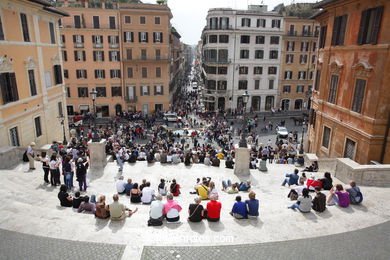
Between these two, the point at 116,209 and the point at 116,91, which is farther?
the point at 116,91

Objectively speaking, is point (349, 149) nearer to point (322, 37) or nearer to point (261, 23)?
point (322, 37)

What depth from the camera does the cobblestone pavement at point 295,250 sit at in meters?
7.58

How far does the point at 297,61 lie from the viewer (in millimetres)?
49469

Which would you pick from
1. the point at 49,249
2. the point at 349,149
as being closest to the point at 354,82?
the point at 349,149

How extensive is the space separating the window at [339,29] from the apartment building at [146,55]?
2834cm

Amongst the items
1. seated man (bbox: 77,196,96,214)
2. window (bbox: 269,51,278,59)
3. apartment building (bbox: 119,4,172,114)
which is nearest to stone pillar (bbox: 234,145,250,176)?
seated man (bbox: 77,196,96,214)

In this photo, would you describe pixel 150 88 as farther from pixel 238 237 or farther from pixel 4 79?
pixel 238 237

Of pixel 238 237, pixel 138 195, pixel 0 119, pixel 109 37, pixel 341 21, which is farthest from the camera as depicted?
pixel 109 37

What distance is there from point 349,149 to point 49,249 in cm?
1628

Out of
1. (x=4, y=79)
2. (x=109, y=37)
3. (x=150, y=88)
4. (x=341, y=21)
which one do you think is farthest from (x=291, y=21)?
(x=4, y=79)

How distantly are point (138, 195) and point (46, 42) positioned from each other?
17770 millimetres

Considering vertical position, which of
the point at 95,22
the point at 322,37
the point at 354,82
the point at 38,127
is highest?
the point at 95,22

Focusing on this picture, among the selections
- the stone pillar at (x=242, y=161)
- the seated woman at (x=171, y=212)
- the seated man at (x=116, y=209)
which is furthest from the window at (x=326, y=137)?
the seated man at (x=116, y=209)

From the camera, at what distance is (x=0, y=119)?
1630cm
